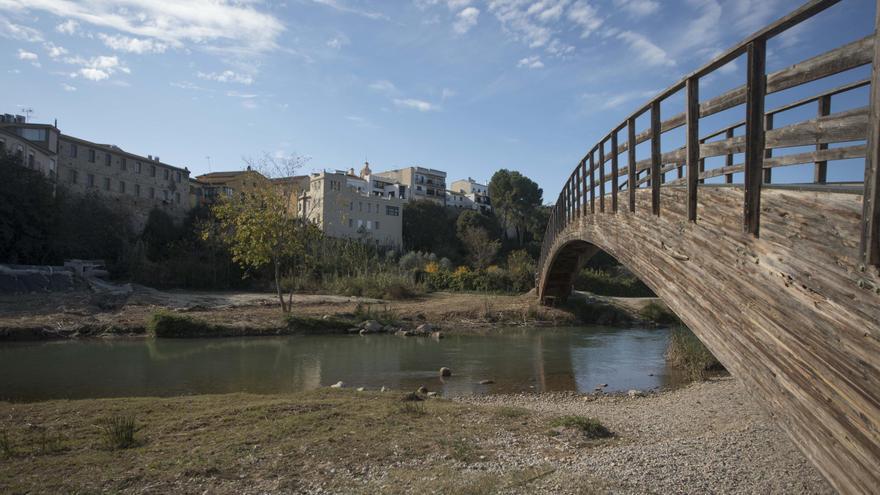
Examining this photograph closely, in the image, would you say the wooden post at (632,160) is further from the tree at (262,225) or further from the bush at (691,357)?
the tree at (262,225)

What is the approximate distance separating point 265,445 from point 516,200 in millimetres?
65170

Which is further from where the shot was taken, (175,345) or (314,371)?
(175,345)

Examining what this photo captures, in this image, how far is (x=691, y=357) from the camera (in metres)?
16.5

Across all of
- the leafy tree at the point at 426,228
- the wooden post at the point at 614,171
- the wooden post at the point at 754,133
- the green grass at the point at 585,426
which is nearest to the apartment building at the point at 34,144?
the leafy tree at the point at 426,228

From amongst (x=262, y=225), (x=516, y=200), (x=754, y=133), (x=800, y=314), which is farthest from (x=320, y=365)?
(x=516, y=200)

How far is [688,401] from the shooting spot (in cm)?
1171

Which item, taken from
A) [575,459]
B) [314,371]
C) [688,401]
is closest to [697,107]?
[575,459]

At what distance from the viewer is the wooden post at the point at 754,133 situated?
4742mm

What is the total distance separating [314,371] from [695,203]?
495 inches

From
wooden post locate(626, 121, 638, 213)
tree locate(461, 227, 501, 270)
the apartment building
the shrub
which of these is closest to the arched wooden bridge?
wooden post locate(626, 121, 638, 213)

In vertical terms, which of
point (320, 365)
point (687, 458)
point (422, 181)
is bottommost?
point (320, 365)

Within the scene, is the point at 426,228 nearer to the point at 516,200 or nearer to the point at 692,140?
the point at 516,200

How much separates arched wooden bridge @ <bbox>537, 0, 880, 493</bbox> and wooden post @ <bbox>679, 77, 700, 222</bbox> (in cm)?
1

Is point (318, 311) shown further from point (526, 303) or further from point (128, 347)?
point (526, 303)
